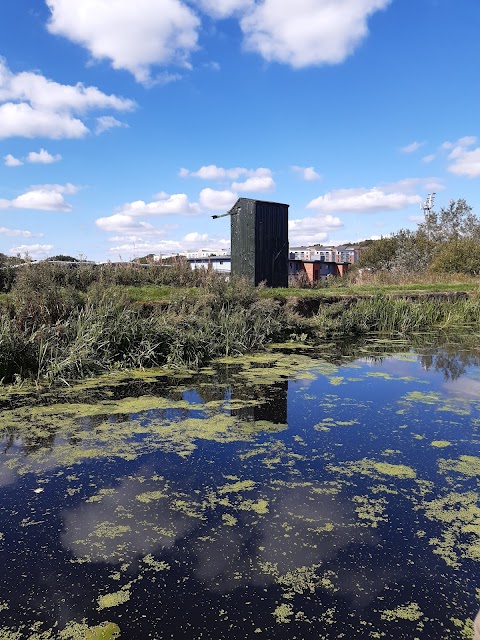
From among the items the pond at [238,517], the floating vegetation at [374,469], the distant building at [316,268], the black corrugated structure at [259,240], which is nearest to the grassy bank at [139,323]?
the pond at [238,517]

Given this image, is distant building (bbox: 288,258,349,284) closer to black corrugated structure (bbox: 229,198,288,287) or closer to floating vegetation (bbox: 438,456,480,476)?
black corrugated structure (bbox: 229,198,288,287)

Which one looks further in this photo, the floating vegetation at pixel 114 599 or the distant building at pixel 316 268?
the distant building at pixel 316 268

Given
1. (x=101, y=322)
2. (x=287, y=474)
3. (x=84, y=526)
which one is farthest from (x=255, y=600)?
(x=101, y=322)

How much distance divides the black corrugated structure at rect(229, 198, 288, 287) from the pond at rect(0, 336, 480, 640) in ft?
21.5

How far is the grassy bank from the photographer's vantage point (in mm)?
5305

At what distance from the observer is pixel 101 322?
5793 millimetres

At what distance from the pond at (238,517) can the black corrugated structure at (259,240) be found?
656cm

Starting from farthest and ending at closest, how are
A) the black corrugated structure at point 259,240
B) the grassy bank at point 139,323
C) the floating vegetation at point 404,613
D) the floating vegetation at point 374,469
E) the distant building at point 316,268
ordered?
1. the distant building at point 316,268
2. the black corrugated structure at point 259,240
3. the grassy bank at point 139,323
4. the floating vegetation at point 374,469
5. the floating vegetation at point 404,613

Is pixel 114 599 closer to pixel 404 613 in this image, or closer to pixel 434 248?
pixel 404 613

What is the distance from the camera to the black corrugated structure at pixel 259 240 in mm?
10828

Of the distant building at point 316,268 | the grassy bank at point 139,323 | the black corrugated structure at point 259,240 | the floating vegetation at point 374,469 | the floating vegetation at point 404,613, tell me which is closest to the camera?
the floating vegetation at point 404,613

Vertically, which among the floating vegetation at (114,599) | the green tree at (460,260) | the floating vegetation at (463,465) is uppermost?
→ the green tree at (460,260)

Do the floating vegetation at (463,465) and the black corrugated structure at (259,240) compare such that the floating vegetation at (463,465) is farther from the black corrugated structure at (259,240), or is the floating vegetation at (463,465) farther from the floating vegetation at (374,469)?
the black corrugated structure at (259,240)

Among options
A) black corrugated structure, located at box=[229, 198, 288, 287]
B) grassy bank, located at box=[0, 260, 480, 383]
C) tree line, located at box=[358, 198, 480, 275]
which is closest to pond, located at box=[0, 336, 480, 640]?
grassy bank, located at box=[0, 260, 480, 383]
